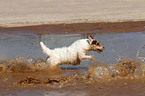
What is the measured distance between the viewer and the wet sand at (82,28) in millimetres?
16609

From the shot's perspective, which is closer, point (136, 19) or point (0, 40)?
point (0, 40)

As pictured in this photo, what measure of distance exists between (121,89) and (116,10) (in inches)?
645

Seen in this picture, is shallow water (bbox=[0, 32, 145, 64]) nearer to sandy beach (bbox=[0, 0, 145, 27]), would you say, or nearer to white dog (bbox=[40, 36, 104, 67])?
white dog (bbox=[40, 36, 104, 67])

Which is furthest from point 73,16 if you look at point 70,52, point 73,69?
point 70,52

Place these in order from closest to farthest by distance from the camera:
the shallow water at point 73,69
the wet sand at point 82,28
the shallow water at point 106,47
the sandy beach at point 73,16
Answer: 1. the shallow water at point 73,69
2. the shallow water at point 106,47
3. the wet sand at point 82,28
4. the sandy beach at point 73,16

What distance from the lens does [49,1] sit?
31469mm

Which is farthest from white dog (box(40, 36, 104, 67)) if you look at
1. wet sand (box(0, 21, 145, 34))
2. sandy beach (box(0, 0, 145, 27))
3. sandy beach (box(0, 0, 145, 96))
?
sandy beach (box(0, 0, 145, 27))

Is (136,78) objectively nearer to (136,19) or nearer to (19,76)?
(19,76)

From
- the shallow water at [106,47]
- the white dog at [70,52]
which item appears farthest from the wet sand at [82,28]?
the white dog at [70,52]

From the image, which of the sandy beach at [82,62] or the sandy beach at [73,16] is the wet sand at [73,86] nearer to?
the sandy beach at [82,62]

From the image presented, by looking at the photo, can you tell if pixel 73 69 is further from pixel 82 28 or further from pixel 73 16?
pixel 73 16

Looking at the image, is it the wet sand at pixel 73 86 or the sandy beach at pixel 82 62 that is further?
the sandy beach at pixel 82 62

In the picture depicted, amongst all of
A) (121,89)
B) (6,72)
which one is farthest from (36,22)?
(121,89)

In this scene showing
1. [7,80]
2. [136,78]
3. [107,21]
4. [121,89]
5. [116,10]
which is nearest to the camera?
[121,89]
